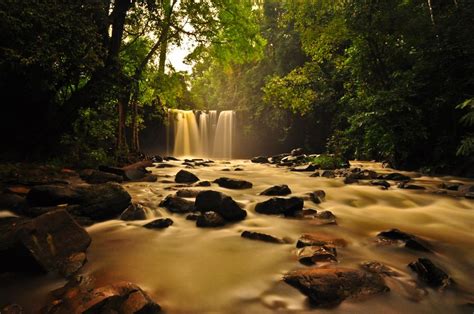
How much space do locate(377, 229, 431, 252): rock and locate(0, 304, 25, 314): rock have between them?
160 inches

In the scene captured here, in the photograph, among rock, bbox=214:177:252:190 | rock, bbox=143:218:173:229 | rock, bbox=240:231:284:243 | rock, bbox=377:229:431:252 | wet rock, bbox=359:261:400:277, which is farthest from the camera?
rock, bbox=214:177:252:190

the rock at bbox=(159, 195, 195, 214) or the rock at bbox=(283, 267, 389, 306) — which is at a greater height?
the rock at bbox=(283, 267, 389, 306)

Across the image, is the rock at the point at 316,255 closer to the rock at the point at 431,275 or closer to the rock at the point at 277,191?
the rock at the point at 431,275

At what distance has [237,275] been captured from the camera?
3.13 m

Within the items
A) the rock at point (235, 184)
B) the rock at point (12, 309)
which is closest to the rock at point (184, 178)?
the rock at point (235, 184)

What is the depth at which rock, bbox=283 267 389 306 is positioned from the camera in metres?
2.55

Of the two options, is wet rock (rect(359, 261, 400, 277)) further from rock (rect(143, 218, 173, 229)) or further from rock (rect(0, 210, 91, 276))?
rock (rect(0, 210, 91, 276))

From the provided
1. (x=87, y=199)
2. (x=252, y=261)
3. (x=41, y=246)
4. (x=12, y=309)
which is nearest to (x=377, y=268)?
(x=252, y=261)

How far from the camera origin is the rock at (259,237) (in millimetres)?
4070

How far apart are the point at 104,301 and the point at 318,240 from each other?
2.72 meters

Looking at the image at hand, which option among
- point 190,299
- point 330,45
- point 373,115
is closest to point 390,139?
point 373,115

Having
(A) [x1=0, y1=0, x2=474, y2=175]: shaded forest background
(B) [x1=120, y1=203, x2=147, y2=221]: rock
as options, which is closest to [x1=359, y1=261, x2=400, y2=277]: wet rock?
(B) [x1=120, y1=203, x2=147, y2=221]: rock

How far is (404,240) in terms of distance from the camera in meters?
4.04

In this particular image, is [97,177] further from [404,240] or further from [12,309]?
[404,240]
